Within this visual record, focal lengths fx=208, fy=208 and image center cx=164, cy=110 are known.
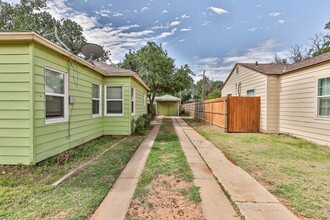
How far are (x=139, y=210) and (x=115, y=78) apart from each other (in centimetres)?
713

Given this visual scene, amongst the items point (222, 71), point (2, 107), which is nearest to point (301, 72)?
point (2, 107)

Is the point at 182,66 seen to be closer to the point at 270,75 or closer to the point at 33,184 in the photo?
the point at 270,75

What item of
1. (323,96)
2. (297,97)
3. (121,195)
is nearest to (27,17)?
(121,195)

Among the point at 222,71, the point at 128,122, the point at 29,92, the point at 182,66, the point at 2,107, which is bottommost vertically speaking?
the point at 128,122

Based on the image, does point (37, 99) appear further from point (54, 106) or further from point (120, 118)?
point (120, 118)

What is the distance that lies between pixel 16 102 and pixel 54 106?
1001mm

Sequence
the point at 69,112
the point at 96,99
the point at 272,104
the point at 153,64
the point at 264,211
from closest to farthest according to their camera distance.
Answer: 1. the point at 264,211
2. the point at 69,112
3. the point at 96,99
4. the point at 272,104
5. the point at 153,64

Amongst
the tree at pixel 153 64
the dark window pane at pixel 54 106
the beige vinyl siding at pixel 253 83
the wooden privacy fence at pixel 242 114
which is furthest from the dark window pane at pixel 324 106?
the tree at pixel 153 64

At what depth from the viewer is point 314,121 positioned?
7.93m

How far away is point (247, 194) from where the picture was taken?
3.22 meters

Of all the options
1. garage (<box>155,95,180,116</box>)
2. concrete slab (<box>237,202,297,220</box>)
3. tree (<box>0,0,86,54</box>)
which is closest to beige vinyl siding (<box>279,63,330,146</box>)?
concrete slab (<box>237,202,297,220</box>)

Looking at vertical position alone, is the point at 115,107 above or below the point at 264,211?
above

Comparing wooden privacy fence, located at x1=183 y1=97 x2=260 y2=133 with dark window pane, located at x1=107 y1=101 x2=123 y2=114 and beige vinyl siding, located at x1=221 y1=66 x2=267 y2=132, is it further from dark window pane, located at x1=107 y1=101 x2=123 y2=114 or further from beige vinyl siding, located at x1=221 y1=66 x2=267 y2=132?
dark window pane, located at x1=107 y1=101 x2=123 y2=114

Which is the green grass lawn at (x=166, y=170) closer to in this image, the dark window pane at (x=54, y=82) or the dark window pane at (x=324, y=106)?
the dark window pane at (x=54, y=82)
